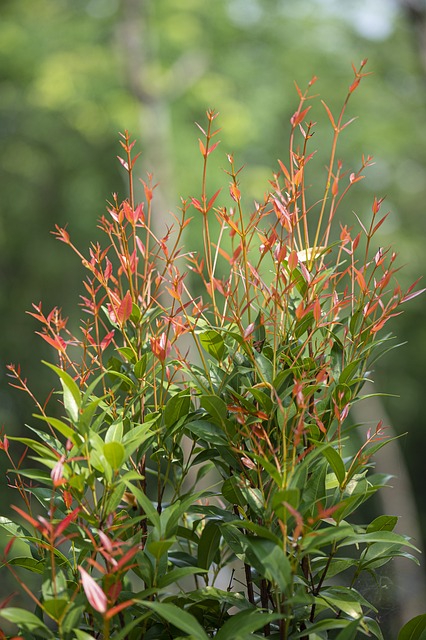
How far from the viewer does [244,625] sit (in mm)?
994

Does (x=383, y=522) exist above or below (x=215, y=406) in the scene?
below

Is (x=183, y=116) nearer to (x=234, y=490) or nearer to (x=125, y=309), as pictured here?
(x=125, y=309)

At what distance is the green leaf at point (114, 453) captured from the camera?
1003mm

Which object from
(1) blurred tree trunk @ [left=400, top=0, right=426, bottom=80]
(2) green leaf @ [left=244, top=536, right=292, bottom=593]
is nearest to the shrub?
(2) green leaf @ [left=244, top=536, right=292, bottom=593]

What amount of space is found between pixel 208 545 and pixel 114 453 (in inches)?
13.4

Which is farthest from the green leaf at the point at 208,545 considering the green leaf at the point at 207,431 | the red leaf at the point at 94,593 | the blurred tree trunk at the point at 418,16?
the blurred tree trunk at the point at 418,16

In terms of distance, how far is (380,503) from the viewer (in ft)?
44.0

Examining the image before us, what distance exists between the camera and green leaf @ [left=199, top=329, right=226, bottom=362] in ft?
3.98

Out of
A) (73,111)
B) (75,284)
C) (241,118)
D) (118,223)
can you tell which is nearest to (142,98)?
(241,118)

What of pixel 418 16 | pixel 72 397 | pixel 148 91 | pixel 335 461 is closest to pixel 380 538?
pixel 335 461

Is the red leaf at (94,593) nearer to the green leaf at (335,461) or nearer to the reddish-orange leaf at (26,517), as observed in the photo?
the reddish-orange leaf at (26,517)

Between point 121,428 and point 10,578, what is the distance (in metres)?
9.31

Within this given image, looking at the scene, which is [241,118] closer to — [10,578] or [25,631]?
[10,578]

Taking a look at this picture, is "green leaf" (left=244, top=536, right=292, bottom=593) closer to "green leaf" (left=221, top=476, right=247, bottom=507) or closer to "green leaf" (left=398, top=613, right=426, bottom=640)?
"green leaf" (left=221, top=476, right=247, bottom=507)
